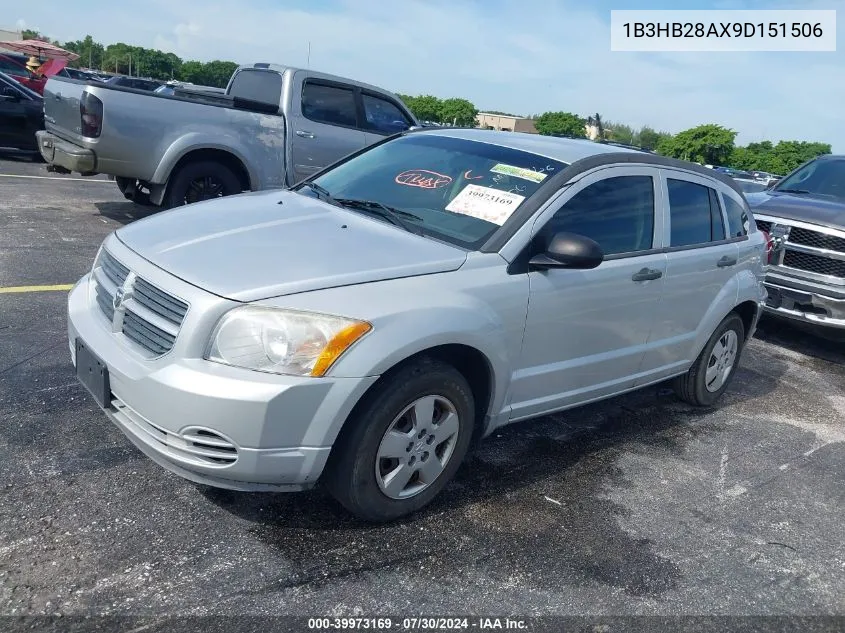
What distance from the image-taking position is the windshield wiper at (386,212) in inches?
140

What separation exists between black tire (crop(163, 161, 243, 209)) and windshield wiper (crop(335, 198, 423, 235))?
4329 mm

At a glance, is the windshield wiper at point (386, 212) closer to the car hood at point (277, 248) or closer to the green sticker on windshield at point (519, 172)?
the car hood at point (277, 248)

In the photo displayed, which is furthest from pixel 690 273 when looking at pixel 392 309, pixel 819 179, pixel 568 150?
pixel 819 179

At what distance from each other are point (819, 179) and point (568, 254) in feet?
20.4

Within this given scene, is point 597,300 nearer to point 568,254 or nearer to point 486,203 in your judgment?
point 568,254

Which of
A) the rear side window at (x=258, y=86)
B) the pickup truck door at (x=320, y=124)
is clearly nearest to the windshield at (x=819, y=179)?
the pickup truck door at (x=320, y=124)

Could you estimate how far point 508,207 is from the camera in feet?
11.7

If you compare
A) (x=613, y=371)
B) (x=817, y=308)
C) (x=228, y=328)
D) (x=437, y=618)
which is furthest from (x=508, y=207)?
(x=817, y=308)

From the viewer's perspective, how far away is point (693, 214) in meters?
4.65

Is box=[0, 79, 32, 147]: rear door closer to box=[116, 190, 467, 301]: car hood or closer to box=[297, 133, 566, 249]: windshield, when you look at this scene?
box=[297, 133, 566, 249]: windshield

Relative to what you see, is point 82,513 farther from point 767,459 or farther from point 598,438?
point 767,459

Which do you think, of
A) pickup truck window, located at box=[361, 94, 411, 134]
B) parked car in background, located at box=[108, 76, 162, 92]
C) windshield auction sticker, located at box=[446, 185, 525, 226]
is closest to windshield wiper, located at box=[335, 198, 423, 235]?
windshield auction sticker, located at box=[446, 185, 525, 226]

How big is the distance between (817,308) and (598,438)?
133 inches

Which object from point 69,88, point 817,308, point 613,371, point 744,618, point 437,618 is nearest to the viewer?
point 437,618
